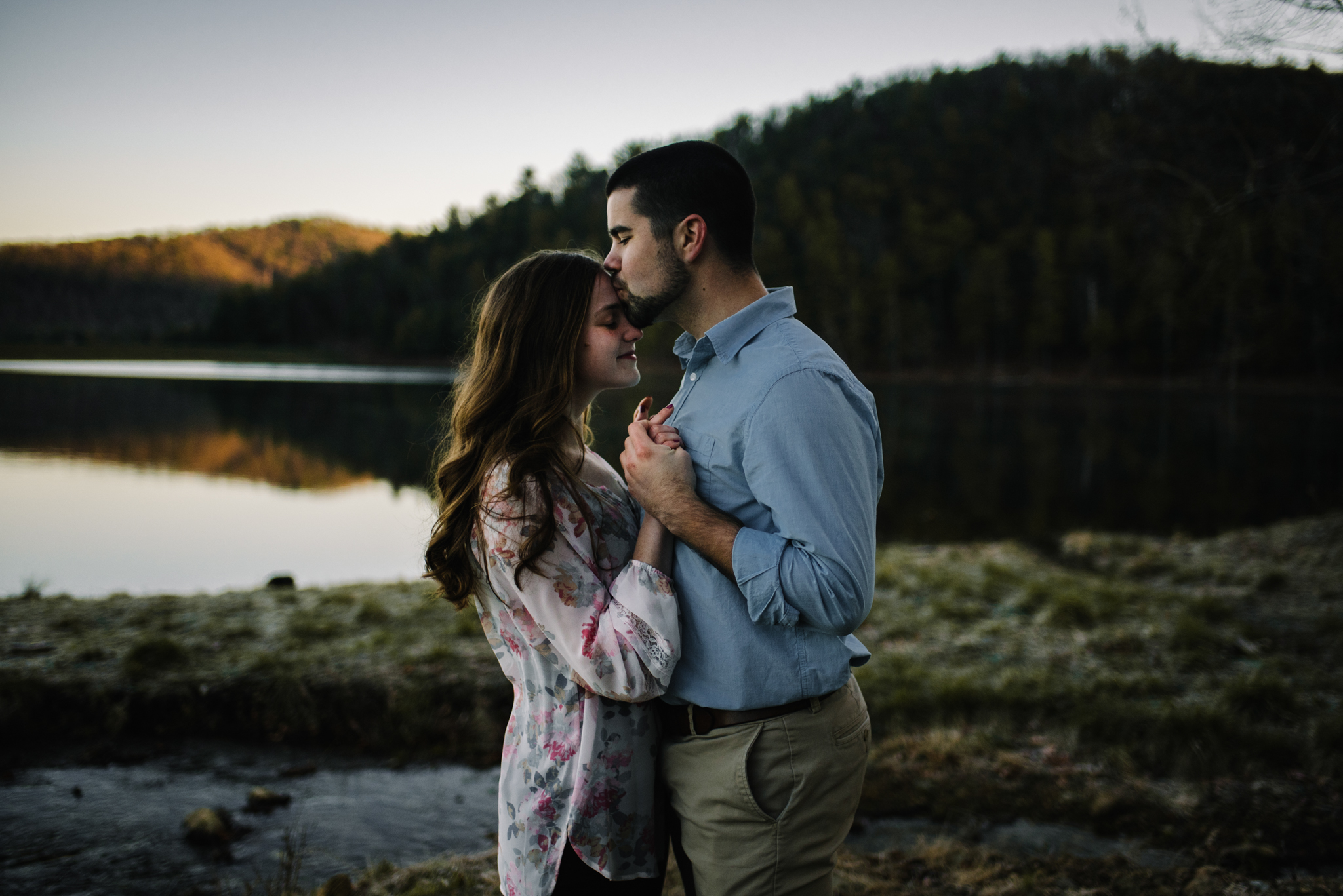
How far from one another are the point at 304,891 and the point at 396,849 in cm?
100

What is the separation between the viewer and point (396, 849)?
468 centimetres

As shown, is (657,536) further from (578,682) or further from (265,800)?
(265,800)

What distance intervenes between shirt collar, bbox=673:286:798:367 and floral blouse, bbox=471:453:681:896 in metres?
0.50

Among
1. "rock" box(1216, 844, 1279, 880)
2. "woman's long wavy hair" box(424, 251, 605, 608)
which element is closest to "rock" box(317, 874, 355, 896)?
"woman's long wavy hair" box(424, 251, 605, 608)

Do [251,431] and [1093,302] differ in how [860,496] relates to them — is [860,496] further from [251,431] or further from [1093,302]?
[1093,302]

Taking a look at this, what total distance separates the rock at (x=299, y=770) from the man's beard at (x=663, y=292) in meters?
5.01

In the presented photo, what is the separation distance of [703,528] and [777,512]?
0.61 ft

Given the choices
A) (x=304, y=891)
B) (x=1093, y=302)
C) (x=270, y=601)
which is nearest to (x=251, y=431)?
(x=270, y=601)

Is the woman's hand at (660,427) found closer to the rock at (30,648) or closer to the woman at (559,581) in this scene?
the woman at (559,581)

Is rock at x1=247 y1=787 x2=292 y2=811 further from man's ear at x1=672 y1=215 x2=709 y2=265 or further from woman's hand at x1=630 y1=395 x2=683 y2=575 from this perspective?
man's ear at x1=672 y1=215 x2=709 y2=265

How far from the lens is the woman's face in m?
2.17

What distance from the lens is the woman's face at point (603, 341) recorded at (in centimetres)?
217

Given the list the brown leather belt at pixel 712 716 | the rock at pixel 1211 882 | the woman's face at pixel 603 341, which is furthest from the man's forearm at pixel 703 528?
the rock at pixel 1211 882

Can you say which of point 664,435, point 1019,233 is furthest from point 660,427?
point 1019,233
